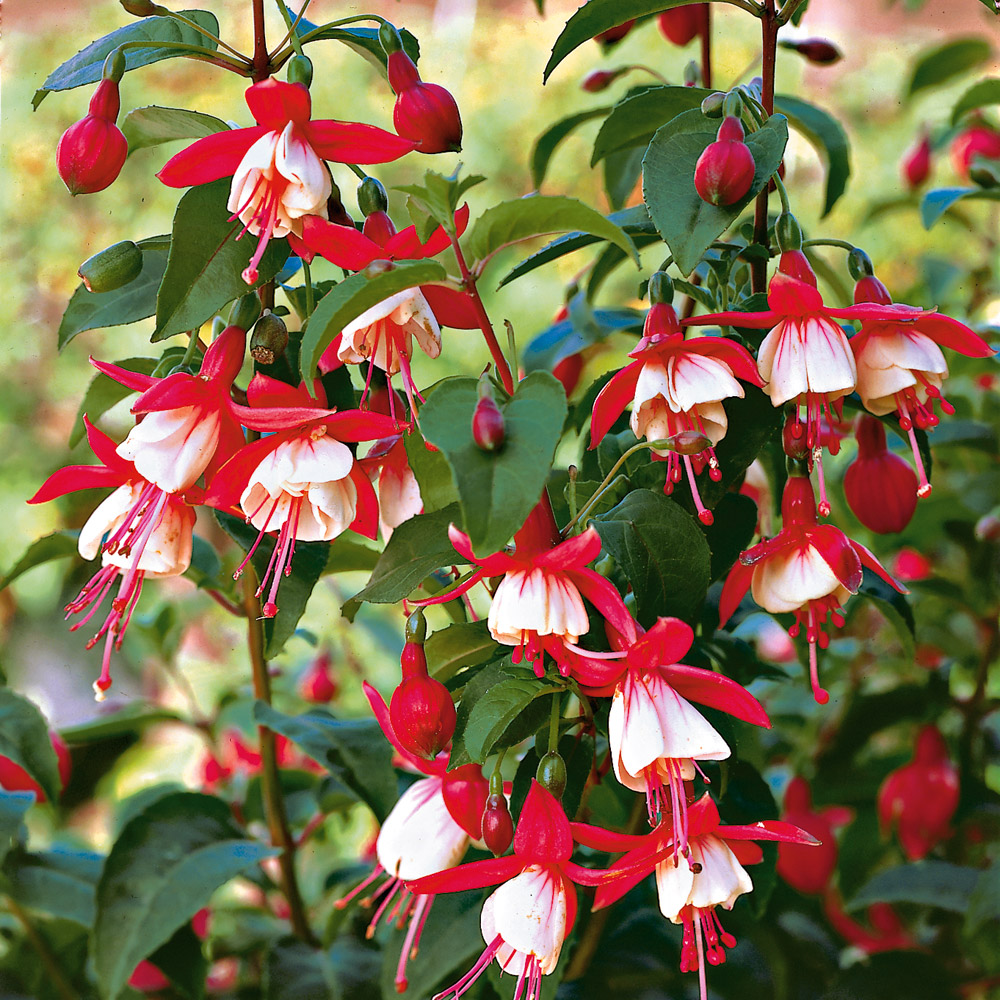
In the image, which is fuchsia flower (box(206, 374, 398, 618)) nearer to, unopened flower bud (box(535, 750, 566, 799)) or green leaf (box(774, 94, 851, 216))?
unopened flower bud (box(535, 750, 566, 799))

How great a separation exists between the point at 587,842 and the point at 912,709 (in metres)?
0.59

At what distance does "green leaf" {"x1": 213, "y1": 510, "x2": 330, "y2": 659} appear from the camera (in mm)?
501

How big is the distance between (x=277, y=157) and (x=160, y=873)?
0.43 meters

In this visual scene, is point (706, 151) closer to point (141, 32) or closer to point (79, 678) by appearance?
point (141, 32)

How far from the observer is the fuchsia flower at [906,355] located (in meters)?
0.45

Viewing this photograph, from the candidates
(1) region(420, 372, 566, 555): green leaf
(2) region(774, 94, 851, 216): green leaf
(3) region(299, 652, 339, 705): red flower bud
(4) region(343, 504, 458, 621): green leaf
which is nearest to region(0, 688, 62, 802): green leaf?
(4) region(343, 504, 458, 621): green leaf

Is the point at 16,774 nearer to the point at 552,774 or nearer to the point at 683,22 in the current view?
the point at 552,774

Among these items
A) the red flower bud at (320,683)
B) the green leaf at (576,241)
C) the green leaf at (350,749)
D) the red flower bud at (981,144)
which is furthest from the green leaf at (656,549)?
the red flower bud at (981,144)

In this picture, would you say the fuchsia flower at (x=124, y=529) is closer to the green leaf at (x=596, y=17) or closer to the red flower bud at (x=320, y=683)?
the green leaf at (x=596, y=17)

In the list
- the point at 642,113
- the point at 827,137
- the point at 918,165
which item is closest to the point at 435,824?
the point at 642,113

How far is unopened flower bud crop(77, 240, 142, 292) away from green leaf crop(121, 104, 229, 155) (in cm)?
6

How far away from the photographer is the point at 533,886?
15.8 inches

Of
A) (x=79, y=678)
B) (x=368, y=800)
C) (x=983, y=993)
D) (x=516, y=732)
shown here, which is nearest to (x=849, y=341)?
(x=516, y=732)

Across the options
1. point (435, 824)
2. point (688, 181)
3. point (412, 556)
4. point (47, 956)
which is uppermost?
point (688, 181)
